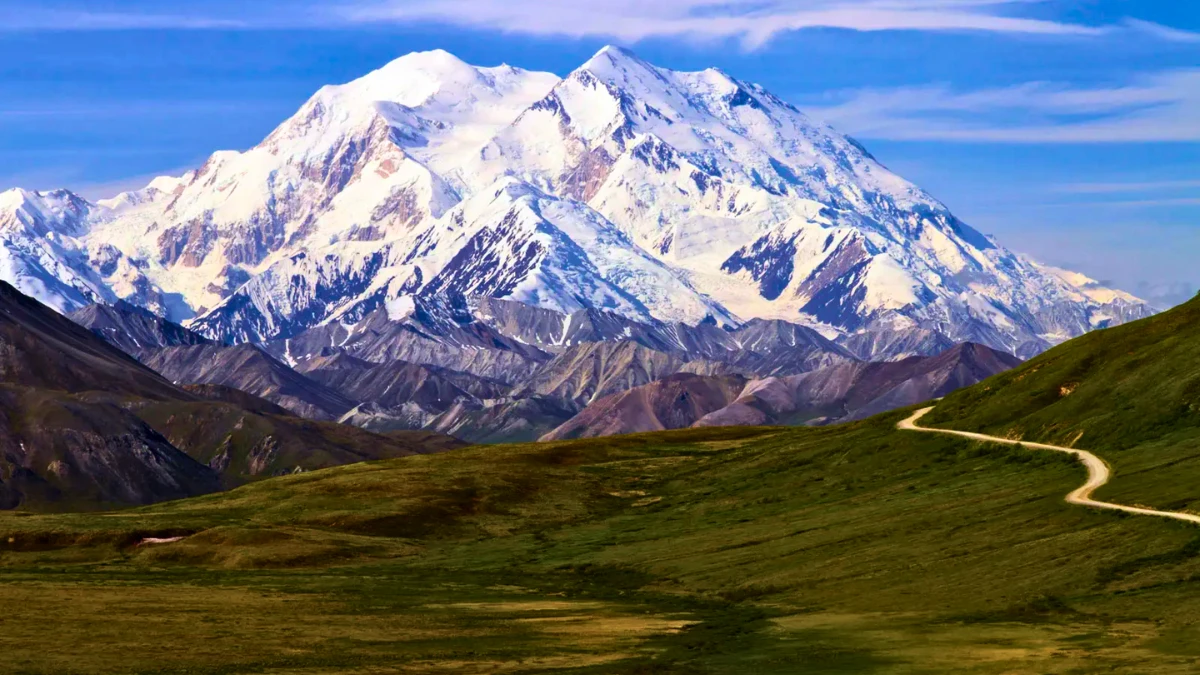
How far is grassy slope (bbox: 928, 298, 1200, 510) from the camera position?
131m

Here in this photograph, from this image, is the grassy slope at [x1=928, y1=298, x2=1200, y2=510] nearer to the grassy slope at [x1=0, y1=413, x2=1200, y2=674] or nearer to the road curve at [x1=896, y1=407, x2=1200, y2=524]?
the road curve at [x1=896, y1=407, x2=1200, y2=524]

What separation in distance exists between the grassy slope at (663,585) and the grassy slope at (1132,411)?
17.7 feet

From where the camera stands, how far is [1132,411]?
533 ft

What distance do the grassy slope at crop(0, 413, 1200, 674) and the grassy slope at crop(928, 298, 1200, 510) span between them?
540 cm

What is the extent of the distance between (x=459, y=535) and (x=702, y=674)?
9945cm

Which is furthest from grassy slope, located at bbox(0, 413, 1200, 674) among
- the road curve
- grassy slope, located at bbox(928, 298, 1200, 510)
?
grassy slope, located at bbox(928, 298, 1200, 510)

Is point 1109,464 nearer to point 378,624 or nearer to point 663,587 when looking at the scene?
point 663,587

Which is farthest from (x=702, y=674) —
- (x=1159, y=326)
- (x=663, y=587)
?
(x=1159, y=326)

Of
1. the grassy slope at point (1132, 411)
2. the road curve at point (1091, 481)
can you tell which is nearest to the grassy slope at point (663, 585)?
the road curve at point (1091, 481)

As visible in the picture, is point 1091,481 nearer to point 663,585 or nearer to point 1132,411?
point 1132,411

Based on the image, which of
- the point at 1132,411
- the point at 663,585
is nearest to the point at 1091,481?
the point at 1132,411

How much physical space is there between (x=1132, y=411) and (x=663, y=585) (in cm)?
5224

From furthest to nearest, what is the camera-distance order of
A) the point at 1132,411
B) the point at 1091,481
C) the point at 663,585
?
the point at 1132,411 → the point at 663,585 → the point at 1091,481

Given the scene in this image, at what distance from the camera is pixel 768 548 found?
148 metres
